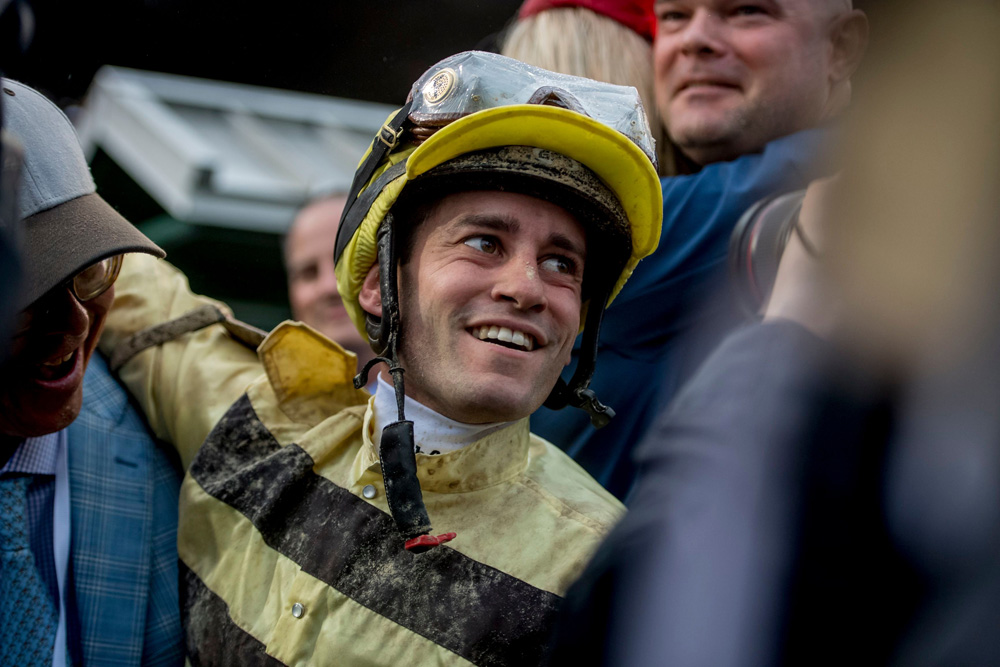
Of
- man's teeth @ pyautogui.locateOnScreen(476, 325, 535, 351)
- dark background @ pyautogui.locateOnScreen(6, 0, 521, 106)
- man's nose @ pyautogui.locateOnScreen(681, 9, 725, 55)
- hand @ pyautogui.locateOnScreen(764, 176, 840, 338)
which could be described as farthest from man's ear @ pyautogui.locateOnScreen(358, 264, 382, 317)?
hand @ pyautogui.locateOnScreen(764, 176, 840, 338)

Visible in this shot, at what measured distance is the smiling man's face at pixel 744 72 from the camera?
2.37m

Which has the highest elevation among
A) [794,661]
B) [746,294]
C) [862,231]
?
[862,231]

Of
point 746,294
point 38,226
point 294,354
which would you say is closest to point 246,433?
point 294,354

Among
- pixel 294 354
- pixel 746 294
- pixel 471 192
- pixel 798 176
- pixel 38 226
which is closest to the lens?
pixel 746 294

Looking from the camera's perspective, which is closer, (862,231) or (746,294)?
(862,231)

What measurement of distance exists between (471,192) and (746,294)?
0.59 meters

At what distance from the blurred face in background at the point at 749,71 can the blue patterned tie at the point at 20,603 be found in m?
1.78

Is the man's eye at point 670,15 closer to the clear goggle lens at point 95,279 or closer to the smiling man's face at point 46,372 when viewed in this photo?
the clear goggle lens at point 95,279

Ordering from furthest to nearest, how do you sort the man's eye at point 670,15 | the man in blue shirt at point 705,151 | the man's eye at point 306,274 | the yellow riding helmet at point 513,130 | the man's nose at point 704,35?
the man's eye at point 306,274, the man's eye at point 670,15, the man's nose at point 704,35, the man in blue shirt at point 705,151, the yellow riding helmet at point 513,130

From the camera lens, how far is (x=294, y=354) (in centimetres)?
234

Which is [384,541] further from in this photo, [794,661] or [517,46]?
[517,46]

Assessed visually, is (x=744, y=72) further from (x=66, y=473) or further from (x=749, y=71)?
(x=66, y=473)

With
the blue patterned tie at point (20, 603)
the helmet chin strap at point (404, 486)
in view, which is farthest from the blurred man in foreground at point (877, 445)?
the blue patterned tie at point (20, 603)

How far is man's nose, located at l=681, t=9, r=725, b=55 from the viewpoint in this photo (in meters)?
2.44
